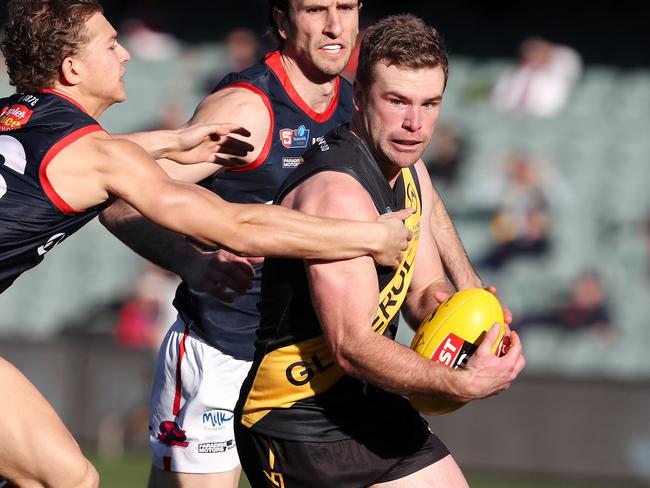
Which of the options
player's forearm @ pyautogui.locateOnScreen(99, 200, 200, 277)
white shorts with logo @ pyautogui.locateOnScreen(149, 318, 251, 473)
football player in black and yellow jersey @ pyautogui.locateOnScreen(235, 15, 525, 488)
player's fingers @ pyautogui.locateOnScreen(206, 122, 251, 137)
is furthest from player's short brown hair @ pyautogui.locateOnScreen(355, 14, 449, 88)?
white shorts with logo @ pyautogui.locateOnScreen(149, 318, 251, 473)

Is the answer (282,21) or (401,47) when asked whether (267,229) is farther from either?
(282,21)

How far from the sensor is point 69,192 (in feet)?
16.1

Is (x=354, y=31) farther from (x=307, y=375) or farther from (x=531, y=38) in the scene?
(x=531, y=38)

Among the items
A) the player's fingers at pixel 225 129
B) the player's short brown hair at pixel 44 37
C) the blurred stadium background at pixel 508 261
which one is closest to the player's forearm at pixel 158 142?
the player's fingers at pixel 225 129

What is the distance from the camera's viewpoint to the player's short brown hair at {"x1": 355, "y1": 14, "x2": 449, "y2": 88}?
472 centimetres

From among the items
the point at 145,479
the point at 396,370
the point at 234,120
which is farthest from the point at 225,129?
the point at 145,479

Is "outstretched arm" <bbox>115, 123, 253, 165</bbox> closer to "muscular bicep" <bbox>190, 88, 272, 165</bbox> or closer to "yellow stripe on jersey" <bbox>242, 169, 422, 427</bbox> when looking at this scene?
"muscular bicep" <bbox>190, 88, 272, 165</bbox>

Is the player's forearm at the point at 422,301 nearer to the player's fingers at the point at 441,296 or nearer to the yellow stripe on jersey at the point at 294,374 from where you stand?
the player's fingers at the point at 441,296

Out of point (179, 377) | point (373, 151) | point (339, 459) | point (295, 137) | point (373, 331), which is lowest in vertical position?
point (179, 377)

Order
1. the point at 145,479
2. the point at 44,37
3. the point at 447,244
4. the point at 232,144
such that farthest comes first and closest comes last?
the point at 145,479 → the point at 447,244 → the point at 232,144 → the point at 44,37

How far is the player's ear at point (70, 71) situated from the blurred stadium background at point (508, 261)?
5747mm

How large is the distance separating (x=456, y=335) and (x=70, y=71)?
6.55ft

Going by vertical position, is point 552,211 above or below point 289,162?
below

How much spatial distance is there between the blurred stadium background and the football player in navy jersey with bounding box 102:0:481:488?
14.6 ft
